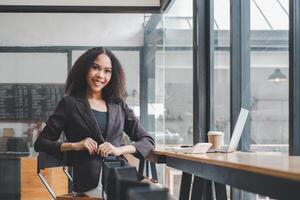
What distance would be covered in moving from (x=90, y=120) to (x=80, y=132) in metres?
0.08

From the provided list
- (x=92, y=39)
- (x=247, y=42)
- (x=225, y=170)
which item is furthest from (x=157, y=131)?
(x=225, y=170)

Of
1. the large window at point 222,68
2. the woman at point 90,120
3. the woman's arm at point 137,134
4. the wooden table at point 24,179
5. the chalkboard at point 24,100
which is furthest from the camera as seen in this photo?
the chalkboard at point 24,100

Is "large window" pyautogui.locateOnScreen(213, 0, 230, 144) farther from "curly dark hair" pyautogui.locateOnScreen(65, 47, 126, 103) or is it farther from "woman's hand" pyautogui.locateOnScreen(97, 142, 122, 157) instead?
"woman's hand" pyautogui.locateOnScreen(97, 142, 122, 157)

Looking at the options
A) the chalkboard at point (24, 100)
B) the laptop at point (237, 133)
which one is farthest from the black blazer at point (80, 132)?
the chalkboard at point (24, 100)

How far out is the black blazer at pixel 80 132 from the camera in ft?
8.11

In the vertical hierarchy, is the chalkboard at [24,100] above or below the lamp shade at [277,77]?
below

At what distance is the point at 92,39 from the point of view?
5621 millimetres

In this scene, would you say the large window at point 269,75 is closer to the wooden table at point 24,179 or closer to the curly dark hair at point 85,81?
the curly dark hair at point 85,81

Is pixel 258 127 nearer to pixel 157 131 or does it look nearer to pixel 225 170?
pixel 225 170

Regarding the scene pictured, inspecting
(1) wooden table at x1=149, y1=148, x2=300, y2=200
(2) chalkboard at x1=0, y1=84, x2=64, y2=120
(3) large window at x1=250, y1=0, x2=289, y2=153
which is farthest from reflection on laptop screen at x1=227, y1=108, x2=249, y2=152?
(2) chalkboard at x1=0, y1=84, x2=64, y2=120

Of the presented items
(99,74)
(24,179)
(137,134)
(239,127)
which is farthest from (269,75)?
(24,179)

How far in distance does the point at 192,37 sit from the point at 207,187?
4.29 ft

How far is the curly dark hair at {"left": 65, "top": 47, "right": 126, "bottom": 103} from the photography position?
2.57 metres

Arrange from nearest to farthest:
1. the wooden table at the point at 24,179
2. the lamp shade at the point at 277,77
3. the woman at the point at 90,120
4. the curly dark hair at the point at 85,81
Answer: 1. the lamp shade at the point at 277,77
2. the woman at the point at 90,120
3. the curly dark hair at the point at 85,81
4. the wooden table at the point at 24,179
